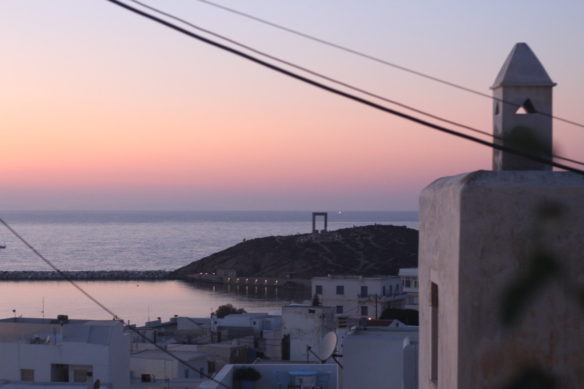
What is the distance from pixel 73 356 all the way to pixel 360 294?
26561 mm

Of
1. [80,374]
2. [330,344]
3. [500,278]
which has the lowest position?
[80,374]

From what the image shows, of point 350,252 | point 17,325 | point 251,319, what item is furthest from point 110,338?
point 350,252

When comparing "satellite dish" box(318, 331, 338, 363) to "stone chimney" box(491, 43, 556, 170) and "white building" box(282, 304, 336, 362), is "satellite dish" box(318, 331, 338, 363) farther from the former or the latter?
"white building" box(282, 304, 336, 362)

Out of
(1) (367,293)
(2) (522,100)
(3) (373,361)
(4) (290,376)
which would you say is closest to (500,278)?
(2) (522,100)

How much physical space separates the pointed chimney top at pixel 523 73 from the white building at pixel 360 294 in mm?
39408

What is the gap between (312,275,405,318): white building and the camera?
44188 mm

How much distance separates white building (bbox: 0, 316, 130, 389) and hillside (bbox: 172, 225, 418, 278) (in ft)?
215

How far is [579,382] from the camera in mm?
3510

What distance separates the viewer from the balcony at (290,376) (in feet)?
46.9

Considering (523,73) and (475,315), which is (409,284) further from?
(475,315)

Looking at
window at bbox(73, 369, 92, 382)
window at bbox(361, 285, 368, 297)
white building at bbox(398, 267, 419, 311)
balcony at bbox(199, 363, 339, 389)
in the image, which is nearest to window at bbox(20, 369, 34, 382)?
window at bbox(73, 369, 92, 382)

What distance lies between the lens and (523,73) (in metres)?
4.14

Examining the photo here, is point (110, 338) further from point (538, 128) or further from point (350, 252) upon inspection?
point (350, 252)

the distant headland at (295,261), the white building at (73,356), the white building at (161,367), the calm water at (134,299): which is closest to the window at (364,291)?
the calm water at (134,299)
